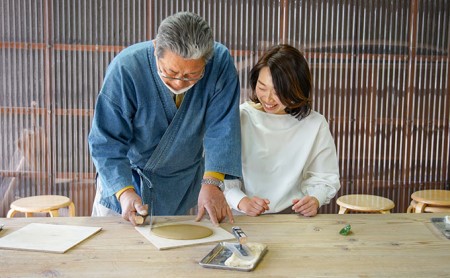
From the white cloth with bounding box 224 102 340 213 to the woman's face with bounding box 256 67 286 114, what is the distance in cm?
6

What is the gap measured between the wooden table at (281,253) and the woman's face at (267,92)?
473 mm

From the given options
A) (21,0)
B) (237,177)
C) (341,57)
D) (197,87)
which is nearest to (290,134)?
(237,177)

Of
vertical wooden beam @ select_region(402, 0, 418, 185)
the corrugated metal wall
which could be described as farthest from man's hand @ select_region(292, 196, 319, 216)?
vertical wooden beam @ select_region(402, 0, 418, 185)

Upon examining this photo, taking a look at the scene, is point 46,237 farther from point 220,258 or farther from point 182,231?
point 220,258

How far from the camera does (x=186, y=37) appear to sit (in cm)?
155

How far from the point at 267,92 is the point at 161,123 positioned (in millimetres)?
413

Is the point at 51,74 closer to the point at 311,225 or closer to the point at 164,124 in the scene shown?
the point at 164,124

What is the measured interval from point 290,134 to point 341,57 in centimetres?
207

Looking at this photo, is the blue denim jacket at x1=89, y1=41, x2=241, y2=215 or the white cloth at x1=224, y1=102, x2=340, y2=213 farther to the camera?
the white cloth at x1=224, y1=102, x2=340, y2=213

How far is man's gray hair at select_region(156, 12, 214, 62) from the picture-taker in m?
1.55

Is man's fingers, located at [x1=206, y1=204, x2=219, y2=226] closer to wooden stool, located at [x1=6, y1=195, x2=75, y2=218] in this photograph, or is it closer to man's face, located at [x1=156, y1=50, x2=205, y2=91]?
man's face, located at [x1=156, y1=50, x2=205, y2=91]

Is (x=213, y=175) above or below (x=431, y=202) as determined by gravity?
above

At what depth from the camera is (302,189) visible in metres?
2.02

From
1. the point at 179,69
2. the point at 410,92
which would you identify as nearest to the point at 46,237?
the point at 179,69
